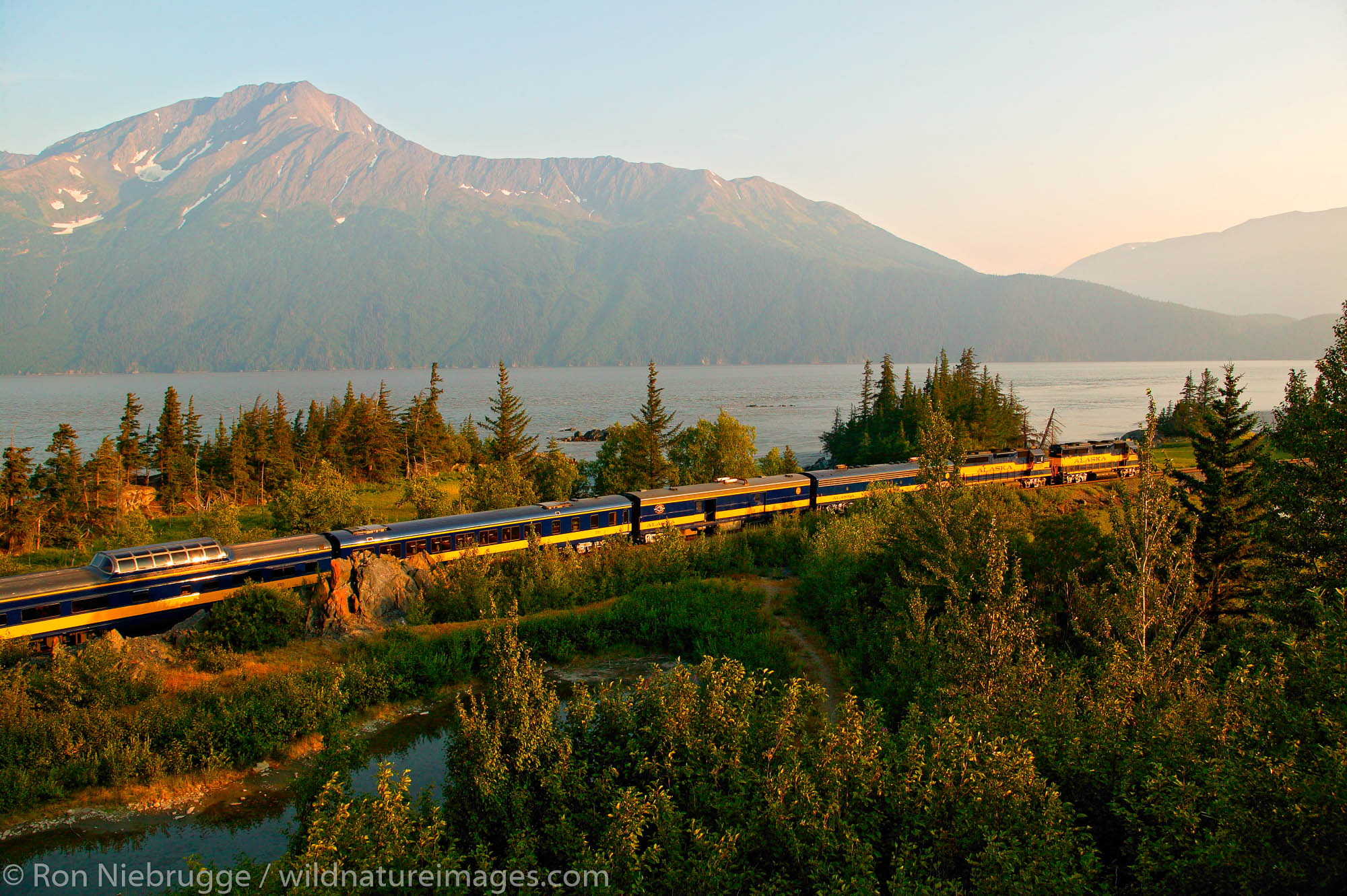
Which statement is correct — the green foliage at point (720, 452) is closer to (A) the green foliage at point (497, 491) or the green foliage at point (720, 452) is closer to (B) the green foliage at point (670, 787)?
(A) the green foliage at point (497, 491)

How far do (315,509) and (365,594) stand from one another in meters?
13.6

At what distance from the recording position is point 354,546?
28812 mm

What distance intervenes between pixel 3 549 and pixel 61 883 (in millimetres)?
35584

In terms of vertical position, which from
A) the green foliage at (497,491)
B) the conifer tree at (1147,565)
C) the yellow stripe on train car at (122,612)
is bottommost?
the yellow stripe on train car at (122,612)

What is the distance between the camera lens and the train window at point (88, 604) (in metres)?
23.1

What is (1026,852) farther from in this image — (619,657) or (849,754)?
(619,657)

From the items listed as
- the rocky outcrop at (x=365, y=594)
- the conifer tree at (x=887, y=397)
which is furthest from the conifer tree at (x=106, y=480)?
the conifer tree at (x=887, y=397)

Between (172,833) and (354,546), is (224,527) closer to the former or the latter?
(354,546)

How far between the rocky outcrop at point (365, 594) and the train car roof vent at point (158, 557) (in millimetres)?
3888

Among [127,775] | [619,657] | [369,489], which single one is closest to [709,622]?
[619,657]

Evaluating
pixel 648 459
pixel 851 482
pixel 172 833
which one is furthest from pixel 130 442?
pixel 851 482

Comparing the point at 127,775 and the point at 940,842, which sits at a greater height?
the point at 940,842

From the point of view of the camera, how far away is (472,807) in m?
11.1

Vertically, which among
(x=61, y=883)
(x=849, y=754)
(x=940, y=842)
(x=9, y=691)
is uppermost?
(x=849, y=754)
